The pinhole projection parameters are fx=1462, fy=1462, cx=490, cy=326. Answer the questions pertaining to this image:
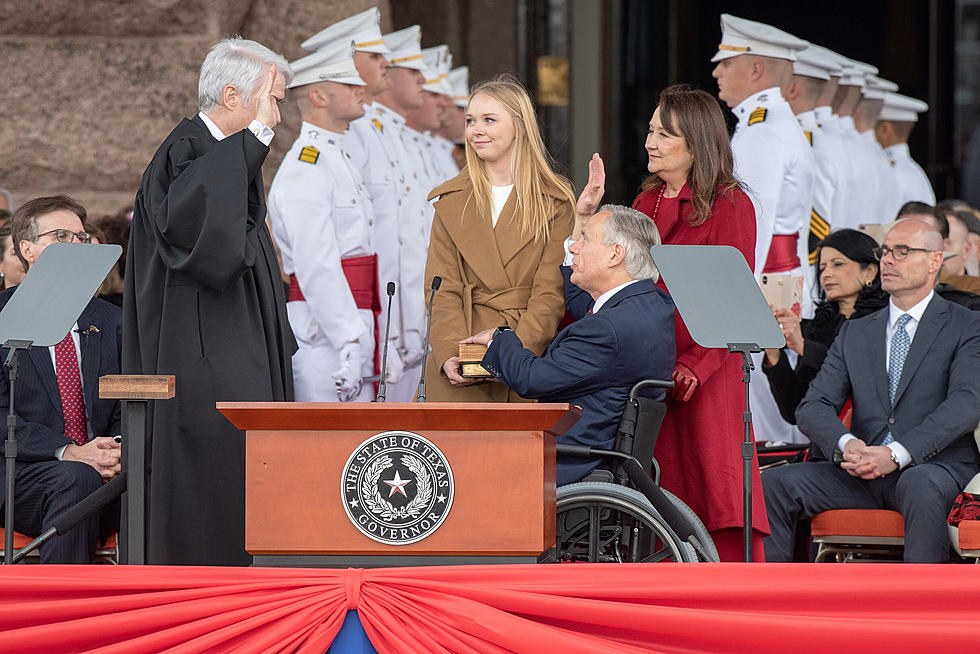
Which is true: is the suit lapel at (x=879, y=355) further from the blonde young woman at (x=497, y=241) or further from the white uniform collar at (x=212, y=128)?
Answer: the white uniform collar at (x=212, y=128)

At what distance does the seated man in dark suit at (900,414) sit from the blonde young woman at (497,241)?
985mm

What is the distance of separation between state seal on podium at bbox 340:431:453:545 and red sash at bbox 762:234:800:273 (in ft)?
A: 11.3

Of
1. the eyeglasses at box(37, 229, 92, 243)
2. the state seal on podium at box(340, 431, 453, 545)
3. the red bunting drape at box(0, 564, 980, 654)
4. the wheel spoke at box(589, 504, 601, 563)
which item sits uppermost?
the eyeglasses at box(37, 229, 92, 243)

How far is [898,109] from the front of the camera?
9531 mm

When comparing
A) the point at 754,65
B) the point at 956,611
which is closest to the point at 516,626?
the point at 956,611

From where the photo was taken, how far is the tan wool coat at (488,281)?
14.0 ft

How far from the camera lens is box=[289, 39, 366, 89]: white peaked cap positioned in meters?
5.67

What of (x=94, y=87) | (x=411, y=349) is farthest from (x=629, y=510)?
(x=94, y=87)

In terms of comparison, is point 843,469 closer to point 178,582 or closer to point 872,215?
point 178,582

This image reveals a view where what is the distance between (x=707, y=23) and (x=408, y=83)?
424cm

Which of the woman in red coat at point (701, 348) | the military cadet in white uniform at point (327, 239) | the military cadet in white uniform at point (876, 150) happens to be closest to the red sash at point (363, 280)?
the military cadet in white uniform at point (327, 239)

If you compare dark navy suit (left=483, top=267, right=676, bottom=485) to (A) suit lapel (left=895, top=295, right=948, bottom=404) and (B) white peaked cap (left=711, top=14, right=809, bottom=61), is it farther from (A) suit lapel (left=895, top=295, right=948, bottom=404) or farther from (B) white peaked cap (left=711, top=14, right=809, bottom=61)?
(B) white peaked cap (left=711, top=14, right=809, bottom=61)

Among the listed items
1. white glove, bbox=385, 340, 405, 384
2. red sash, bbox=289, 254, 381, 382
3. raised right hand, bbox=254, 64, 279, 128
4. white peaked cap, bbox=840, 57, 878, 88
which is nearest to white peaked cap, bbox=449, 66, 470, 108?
white peaked cap, bbox=840, 57, 878, 88

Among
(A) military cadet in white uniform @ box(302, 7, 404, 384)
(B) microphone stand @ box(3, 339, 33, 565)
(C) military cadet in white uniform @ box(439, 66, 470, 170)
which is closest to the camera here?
(B) microphone stand @ box(3, 339, 33, 565)
